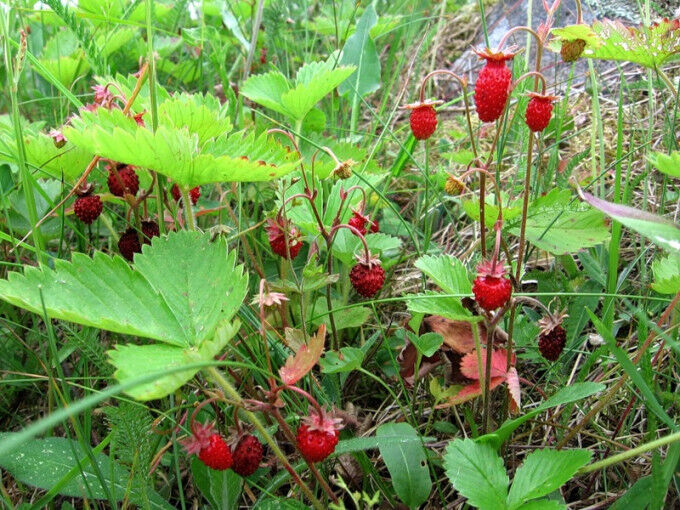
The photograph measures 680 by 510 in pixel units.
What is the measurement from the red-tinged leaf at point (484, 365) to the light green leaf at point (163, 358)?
1.85 feet

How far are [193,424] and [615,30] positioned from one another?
3.77ft

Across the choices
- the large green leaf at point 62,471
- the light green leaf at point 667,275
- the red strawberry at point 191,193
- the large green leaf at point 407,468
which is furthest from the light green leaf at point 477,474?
the red strawberry at point 191,193

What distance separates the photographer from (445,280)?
1.26m

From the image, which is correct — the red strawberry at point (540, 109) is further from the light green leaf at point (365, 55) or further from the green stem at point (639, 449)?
the light green leaf at point (365, 55)

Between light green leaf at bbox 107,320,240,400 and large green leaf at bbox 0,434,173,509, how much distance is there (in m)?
0.34

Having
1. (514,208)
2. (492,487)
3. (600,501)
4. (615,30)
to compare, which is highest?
(615,30)

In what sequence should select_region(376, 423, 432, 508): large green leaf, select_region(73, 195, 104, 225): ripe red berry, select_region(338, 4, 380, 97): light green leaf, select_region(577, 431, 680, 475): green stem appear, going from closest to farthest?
select_region(577, 431, 680, 475): green stem, select_region(376, 423, 432, 508): large green leaf, select_region(73, 195, 104, 225): ripe red berry, select_region(338, 4, 380, 97): light green leaf

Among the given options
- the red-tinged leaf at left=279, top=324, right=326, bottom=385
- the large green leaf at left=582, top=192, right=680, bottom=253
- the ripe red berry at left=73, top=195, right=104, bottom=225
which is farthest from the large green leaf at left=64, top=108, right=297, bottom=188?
the large green leaf at left=582, top=192, right=680, bottom=253

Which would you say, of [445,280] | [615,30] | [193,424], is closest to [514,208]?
[445,280]

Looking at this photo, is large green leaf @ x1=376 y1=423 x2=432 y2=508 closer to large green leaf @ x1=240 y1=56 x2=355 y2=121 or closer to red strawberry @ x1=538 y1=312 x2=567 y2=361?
red strawberry @ x1=538 y1=312 x2=567 y2=361

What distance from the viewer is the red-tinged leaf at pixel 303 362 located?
1093 mm

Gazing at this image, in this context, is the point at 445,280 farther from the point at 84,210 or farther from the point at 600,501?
the point at 84,210

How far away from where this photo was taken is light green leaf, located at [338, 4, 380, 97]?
2.24m

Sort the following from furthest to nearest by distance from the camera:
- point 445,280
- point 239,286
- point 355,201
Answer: point 355,201 < point 445,280 < point 239,286
